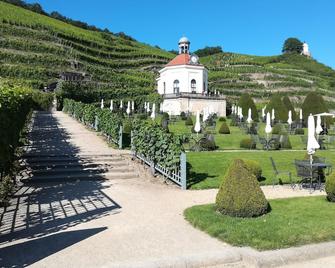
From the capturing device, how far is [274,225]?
26.5ft

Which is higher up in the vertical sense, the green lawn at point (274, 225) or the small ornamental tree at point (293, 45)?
the small ornamental tree at point (293, 45)

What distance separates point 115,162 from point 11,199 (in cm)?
516

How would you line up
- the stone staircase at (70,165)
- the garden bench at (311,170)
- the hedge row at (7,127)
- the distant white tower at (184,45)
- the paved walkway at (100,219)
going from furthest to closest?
the distant white tower at (184,45)
the stone staircase at (70,165)
the garden bench at (311,170)
the hedge row at (7,127)
the paved walkway at (100,219)

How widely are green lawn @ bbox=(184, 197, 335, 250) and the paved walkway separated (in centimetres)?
27

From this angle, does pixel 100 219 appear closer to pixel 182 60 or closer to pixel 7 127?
pixel 7 127

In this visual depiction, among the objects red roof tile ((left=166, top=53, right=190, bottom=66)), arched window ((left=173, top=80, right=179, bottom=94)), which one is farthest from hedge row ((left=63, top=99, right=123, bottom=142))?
red roof tile ((left=166, top=53, right=190, bottom=66))

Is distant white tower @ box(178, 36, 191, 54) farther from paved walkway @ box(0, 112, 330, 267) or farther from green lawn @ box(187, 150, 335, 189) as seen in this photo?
paved walkway @ box(0, 112, 330, 267)

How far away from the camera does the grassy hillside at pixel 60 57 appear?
70688 millimetres

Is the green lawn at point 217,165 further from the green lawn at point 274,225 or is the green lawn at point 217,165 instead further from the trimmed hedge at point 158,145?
the green lawn at point 274,225

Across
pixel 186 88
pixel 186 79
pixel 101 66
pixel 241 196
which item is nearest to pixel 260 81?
pixel 101 66

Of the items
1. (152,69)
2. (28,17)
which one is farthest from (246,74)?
(28,17)

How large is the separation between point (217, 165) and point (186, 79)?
45.1 m

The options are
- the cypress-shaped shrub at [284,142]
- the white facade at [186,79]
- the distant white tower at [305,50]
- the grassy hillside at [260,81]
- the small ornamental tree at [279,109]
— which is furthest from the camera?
the distant white tower at [305,50]

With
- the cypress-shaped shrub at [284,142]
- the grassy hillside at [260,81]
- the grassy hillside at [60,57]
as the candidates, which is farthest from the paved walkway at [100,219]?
the grassy hillside at [260,81]
